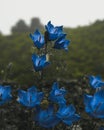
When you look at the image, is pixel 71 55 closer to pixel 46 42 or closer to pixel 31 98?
pixel 46 42

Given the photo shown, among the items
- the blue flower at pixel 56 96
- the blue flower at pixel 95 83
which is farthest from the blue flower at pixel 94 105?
the blue flower at pixel 95 83

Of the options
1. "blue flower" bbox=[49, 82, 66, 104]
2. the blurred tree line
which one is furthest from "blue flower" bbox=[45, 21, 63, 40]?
the blurred tree line

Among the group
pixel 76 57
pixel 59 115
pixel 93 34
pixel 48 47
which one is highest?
pixel 93 34

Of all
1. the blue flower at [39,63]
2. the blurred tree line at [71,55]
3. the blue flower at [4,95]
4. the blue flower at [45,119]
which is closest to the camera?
the blue flower at [45,119]

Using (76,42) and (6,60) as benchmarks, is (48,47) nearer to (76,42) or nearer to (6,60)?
(6,60)

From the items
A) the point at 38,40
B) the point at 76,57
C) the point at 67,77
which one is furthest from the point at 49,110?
the point at 76,57

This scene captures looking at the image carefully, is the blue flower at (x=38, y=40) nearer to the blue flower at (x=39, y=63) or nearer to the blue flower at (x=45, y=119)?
the blue flower at (x=39, y=63)
